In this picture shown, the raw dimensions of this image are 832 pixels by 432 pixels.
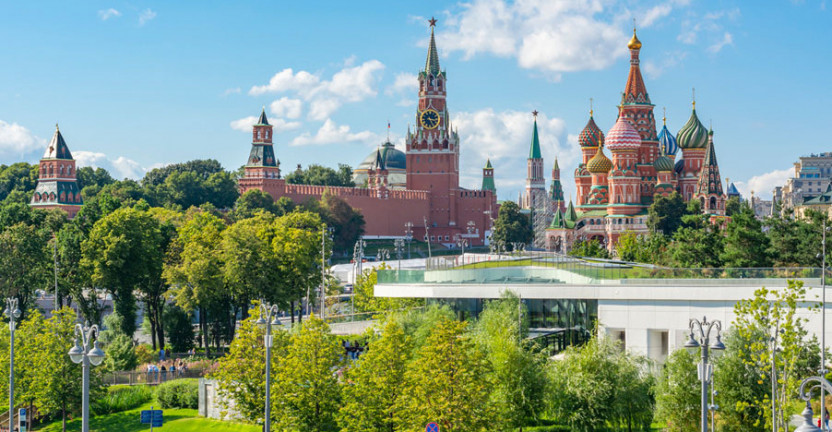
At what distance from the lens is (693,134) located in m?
135

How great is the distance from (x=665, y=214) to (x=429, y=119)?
55269 millimetres

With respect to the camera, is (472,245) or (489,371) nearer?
(489,371)

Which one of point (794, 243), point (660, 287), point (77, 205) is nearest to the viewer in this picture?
point (660, 287)

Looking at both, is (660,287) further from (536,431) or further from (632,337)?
(536,431)

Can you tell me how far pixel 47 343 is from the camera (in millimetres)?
47656

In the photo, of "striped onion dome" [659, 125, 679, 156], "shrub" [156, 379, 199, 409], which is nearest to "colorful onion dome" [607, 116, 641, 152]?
"striped onion dome" [659, 125, 679, 156]

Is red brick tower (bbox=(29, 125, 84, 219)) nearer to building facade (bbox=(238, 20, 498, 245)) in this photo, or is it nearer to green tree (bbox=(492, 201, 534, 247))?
building facade (bbox=(238, 20, 498, 245))

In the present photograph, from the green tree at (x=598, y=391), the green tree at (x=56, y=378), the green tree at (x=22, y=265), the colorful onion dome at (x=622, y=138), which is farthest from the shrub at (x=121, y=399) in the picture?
the colorful onion dome at (x=622, y=138)

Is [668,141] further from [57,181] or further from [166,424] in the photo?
[166,424]

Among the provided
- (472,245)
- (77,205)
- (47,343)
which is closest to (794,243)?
(47,343)

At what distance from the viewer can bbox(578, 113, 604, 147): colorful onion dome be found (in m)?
147

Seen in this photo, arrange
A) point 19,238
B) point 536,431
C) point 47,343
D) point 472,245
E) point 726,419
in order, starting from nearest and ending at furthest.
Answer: point 726,419
point 536,431
point 47,343
point 19,238
point 472,245

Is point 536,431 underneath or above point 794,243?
underneath

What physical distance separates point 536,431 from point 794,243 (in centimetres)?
2902
